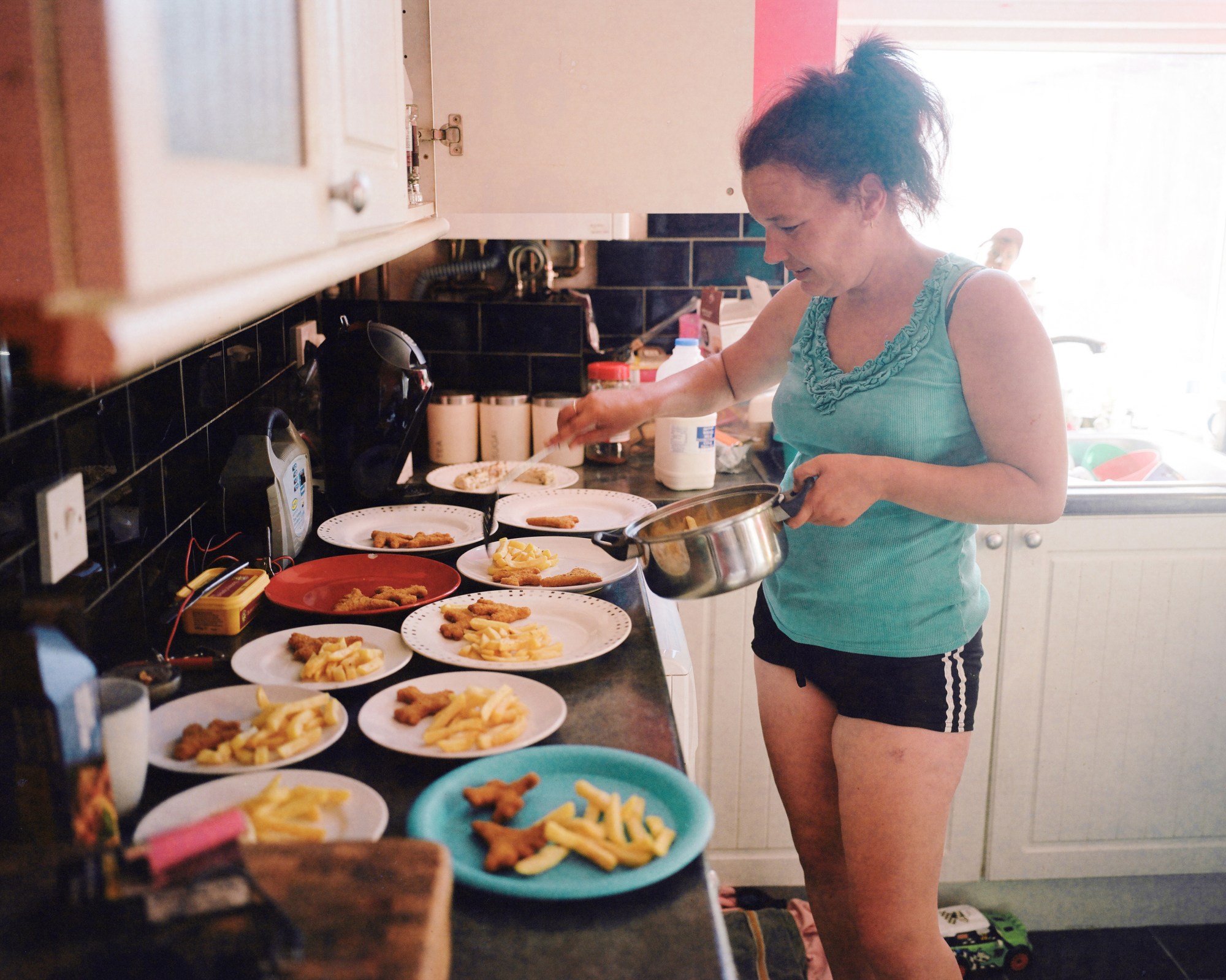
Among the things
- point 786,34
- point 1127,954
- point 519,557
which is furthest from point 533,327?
point 1127,954

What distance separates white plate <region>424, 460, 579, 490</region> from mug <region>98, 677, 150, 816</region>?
1.31 metres

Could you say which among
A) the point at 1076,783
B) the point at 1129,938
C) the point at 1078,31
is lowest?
the point at 1129,938

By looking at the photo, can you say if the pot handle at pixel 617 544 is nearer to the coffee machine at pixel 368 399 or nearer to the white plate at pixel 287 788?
the white plate at pixel 287 788

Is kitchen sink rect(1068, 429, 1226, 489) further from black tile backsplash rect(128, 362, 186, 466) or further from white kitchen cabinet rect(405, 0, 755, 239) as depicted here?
black tile backsplash rect(128, 362, 186, 466)

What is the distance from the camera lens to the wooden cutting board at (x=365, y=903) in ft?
2.32

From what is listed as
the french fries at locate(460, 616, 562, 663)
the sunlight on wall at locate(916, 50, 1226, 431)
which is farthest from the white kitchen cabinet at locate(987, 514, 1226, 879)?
the french fries at locate(460, 616, 562, 663)

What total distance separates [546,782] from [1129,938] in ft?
6.80

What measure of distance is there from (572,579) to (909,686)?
22.1 inches

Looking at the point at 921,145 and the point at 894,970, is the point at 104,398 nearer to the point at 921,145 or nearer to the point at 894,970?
the point at 921,145

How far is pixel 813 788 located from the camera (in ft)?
5.41

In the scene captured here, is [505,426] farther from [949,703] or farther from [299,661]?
[949,703]

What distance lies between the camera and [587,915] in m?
0.92

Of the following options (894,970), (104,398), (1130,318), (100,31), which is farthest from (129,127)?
(1130,318)

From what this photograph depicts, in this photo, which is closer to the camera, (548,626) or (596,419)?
(548,626)
